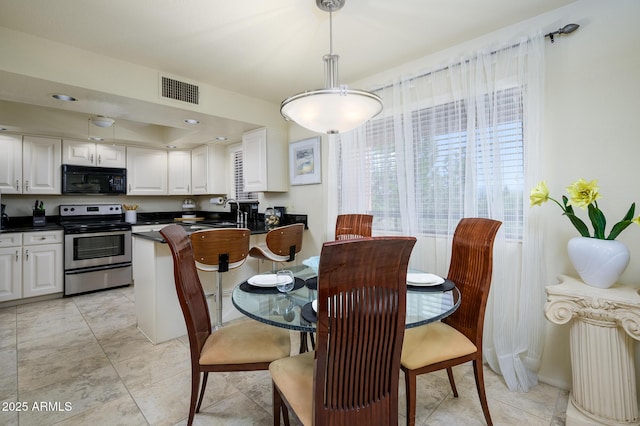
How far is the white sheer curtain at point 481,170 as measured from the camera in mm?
1937

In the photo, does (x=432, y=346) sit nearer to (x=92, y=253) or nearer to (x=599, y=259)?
(x=599, y=259)

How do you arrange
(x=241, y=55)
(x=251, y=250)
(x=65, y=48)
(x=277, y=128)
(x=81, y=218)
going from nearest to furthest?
1. (x=65, y=48)
2. (x=241, y=55)
3. (x=251, y=250)
4. (x=277, y=128)
5. (x=81, y=218)

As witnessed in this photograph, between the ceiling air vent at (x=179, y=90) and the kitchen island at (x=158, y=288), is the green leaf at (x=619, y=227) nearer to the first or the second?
the kitchen island at (x=158, y=288)

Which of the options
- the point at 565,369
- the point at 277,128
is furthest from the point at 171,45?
the point at 565,369

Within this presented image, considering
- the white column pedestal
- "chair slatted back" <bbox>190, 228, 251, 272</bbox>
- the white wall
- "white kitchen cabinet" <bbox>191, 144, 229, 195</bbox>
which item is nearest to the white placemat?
"chair slatted back" <bbox>190, 228, 251, 272</bbox>

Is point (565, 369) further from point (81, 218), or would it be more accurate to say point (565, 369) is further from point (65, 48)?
point (81, 218)

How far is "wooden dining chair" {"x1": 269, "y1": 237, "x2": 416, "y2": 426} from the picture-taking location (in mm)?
894

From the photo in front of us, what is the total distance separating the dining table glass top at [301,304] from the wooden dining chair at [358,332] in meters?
0.15

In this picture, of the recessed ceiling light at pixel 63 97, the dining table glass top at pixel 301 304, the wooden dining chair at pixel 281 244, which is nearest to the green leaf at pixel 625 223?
the dining table glass top at pixel 301 304

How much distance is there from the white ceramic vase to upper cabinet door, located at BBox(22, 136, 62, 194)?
218 inches

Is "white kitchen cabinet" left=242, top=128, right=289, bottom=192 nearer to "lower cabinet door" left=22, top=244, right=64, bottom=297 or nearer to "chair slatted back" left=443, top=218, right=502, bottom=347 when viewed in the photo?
"chair slatted back" left=443, top=218, right=502, bottom=347

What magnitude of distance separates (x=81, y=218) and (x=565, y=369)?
5809mm

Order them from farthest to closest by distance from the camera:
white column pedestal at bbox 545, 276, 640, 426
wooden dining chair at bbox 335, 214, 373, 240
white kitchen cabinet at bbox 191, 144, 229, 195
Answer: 1. white kitchen cabinet at bbox 191, 144, 229, 195
2. wooden dining chair at bbox 335, 214, 373, 240
3. white column pedestal at bbox 545, 276, 640, 426

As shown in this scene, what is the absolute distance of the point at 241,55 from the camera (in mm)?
2383
